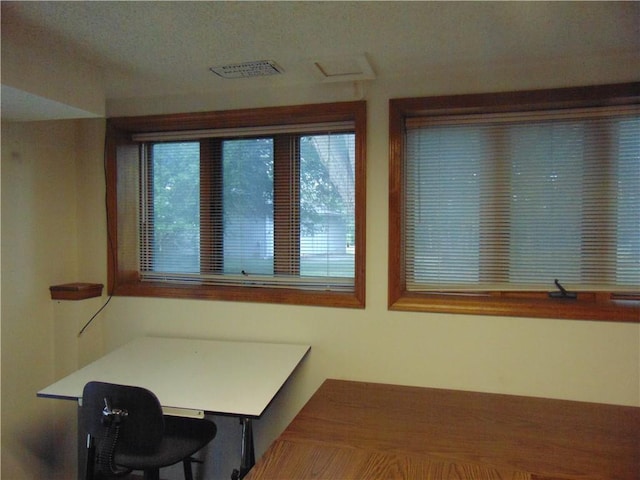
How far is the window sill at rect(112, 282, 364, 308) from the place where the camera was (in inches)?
86.0

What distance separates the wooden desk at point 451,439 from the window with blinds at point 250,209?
0.62 meters

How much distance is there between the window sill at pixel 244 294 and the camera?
2186 millimetres

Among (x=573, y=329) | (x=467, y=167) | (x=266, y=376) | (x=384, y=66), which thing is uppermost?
(x=384, y=66)

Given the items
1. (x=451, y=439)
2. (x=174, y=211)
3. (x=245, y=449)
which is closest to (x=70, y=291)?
(x=174, y=211)

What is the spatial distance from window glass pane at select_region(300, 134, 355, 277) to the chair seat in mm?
990

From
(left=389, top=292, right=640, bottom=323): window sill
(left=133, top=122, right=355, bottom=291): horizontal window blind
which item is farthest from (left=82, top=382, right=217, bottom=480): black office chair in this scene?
(left=389, top=292, right=640, bottom=323): window sill

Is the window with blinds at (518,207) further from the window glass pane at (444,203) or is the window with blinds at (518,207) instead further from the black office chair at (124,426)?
the black office chair at (124,426)

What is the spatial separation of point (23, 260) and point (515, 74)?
2.77 metres

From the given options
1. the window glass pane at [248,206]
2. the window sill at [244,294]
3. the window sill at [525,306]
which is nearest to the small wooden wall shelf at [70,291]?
the window sill at [244,294]

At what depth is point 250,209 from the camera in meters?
2.48

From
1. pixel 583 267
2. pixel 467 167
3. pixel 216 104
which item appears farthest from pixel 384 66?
pixel 583 267

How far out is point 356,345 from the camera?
2.15m

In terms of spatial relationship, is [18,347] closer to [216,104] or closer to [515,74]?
[216,104]

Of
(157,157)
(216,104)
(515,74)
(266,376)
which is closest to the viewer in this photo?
(266,376)
